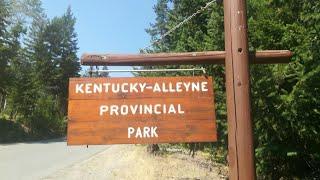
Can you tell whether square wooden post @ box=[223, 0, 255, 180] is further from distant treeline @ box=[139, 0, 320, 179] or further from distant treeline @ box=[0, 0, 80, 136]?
distant treeline @ box=[0, 0, 80, 136]

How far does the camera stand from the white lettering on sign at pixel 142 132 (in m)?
4.98

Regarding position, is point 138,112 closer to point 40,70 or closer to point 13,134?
point 13,134

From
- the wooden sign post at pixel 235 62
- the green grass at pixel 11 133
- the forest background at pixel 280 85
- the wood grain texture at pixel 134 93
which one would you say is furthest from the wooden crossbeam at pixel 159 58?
the green grass at pixel 11 133

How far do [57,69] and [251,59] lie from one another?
2710 inches

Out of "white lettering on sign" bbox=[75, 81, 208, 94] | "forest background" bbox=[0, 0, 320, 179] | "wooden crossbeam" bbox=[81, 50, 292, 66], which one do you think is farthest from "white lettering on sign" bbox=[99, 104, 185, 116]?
"forest background" bbox=[0, 0, 320, 179]

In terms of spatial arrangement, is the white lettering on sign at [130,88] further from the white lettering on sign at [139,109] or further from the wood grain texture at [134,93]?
the white lettering on sign at [139,109]

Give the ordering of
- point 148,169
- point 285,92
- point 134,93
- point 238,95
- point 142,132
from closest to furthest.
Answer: point 238,95
point 142,132
point 134,93
point 285,92
point 148,169

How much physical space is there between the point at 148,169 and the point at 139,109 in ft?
43.4

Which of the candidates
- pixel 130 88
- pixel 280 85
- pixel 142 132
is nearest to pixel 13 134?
pixel 280 85

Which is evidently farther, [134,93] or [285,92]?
[285,92]

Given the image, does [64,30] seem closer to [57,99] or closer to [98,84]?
[57,99]

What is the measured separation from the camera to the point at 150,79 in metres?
5.17

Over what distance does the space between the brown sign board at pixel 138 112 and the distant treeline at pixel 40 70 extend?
47334 mm

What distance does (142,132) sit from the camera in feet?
16.3
